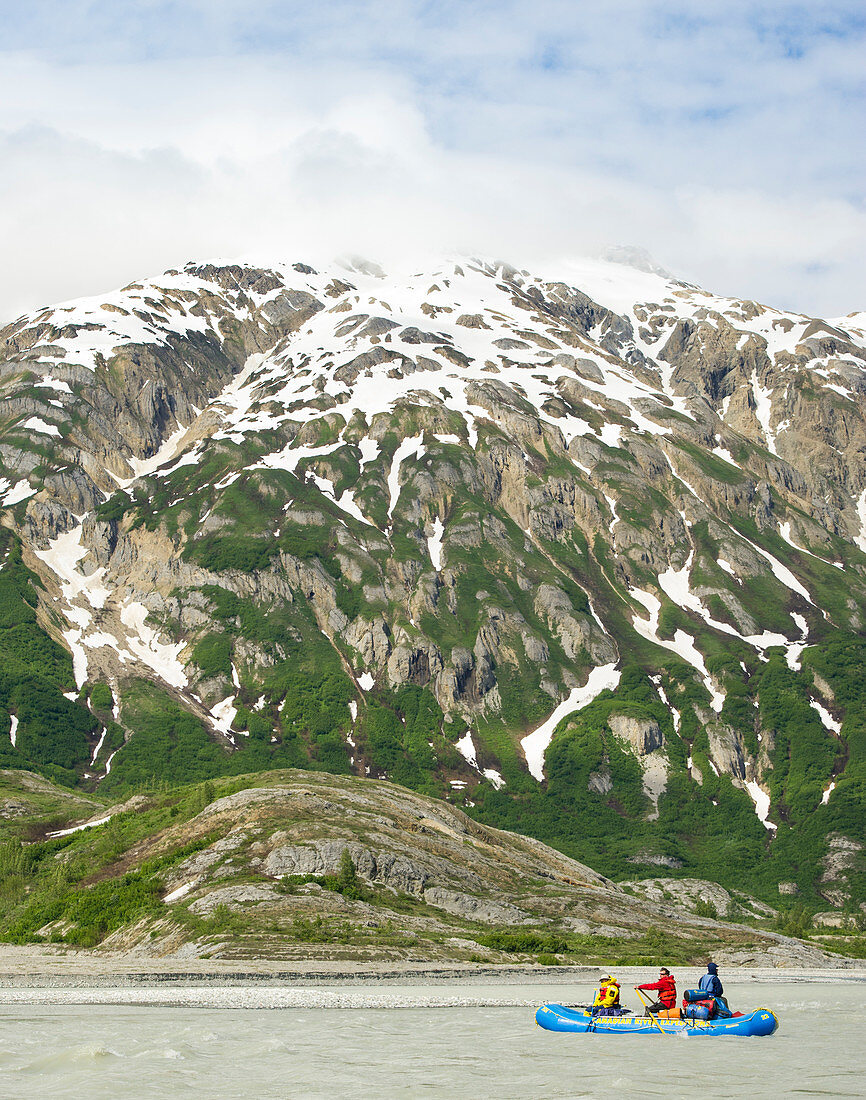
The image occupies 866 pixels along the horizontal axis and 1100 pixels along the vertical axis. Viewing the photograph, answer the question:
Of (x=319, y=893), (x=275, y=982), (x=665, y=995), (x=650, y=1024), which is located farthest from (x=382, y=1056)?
(x=319, y=893)

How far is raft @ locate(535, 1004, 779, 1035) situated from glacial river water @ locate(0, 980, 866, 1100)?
25.3 inches

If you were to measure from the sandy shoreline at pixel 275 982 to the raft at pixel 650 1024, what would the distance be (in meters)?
13.2

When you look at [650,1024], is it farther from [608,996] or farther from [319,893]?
[319,893]

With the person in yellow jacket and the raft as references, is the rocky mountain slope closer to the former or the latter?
the raft

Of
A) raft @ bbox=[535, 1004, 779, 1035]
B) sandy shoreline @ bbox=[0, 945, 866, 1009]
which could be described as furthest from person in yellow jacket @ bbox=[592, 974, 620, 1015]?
sandy shoreline @ bbox=[0, 945, 866, 1009]

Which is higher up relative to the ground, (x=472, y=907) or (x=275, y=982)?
(x=275, y=982)

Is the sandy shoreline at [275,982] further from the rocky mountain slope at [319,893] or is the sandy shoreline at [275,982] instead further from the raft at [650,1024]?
the raft at [650,1024]

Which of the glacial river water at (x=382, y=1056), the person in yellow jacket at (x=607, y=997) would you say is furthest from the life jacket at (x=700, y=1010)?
the person in yellow jacket at (x=607, y=997)

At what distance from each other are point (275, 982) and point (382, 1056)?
26422 millimetres

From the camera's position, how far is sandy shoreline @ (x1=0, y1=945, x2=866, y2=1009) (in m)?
61.6

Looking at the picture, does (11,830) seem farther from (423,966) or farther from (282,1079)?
(282,1079)

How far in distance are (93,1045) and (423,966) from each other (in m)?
37.2

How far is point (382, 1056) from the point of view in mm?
44125

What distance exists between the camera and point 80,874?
106375 millimetres
